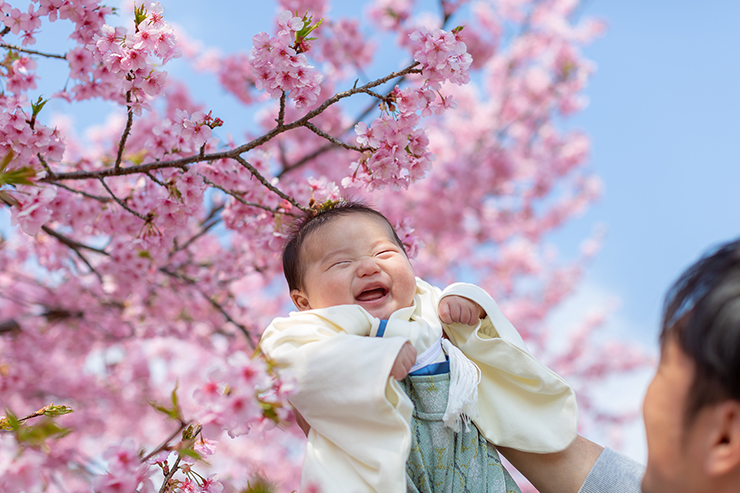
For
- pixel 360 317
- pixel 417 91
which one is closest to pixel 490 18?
pixel 417 91

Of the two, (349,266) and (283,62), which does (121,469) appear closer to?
(349,266)

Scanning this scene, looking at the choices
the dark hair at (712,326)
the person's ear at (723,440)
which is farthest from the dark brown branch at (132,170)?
the person's ear at (723,440)

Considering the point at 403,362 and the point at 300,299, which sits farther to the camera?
the point at 300,299

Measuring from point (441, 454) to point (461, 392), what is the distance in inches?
7.1

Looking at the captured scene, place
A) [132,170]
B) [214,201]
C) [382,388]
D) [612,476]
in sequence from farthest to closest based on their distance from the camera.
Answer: [214,201], [132,170], [612,476], [382,388]

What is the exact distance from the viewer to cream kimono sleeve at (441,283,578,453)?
1522 millimetres

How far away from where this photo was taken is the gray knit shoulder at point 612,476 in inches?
60.2

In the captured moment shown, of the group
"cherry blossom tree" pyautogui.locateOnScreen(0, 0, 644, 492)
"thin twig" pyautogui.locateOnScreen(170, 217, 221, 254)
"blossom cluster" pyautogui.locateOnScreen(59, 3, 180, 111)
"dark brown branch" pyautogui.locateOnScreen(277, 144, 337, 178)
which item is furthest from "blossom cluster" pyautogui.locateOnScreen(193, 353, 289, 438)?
"dark brown branch" pyautogui.locateOnScreen(277, 144, 337, 178)

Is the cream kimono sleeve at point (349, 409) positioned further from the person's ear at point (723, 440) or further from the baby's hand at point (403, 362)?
the person's ear at point (723, 440)

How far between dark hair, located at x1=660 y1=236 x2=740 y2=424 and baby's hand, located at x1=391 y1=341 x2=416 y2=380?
23.9 inches

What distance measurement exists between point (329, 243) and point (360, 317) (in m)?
0.33

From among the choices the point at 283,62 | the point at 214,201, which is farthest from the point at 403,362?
the point at 214,201

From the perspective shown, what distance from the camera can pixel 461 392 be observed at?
1438 millimetres

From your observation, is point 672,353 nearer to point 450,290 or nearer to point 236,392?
point 450,290
